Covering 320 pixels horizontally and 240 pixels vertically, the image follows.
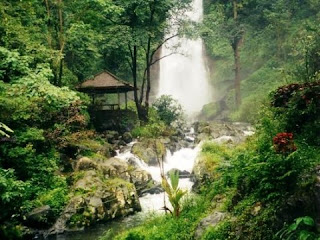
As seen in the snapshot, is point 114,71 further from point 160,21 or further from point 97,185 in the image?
point 97,185

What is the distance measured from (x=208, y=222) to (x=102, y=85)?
1530cm

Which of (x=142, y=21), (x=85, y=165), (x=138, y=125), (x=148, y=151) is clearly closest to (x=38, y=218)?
(x=85, y=165)

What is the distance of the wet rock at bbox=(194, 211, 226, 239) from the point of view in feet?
21.9

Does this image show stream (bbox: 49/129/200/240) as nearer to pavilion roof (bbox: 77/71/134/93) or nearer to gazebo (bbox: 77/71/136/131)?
gazebo (bbox: 77/71/136/131)

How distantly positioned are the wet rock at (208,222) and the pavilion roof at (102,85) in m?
15.0

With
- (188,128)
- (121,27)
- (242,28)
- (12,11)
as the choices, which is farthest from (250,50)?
(12,11)

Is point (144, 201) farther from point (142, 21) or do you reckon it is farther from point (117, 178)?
point (142, 21)

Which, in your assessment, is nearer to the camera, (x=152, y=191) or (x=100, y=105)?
(x=152, y=191)

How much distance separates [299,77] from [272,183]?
28.9ft

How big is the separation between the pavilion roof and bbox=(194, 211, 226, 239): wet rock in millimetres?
15035

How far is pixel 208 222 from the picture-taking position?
683 centimetres

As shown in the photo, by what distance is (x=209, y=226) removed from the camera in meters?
6.54

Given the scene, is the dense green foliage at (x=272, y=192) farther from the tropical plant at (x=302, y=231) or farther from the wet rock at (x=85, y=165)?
the wet rock at (x=85, y=165)

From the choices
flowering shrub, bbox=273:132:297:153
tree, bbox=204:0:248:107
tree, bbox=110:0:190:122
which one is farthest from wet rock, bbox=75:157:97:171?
tree, bbox=204:0:248:107
